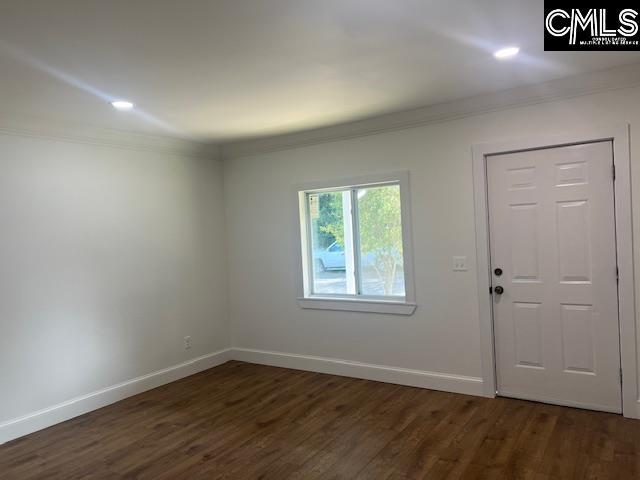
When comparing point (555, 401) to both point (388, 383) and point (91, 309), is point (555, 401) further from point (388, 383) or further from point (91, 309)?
point (91, 309)

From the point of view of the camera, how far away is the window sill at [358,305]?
166 inches

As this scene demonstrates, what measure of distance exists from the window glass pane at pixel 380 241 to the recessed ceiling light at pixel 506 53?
1622mm

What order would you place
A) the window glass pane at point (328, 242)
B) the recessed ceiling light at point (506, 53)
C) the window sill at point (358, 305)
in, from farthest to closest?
1. the window glass pane at point (328, 242)
2. the window sill at point (358, 305)
3. the recessed ceiling light at point (506, 53)

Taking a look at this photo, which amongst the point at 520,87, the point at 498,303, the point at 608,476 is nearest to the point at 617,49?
the point at 520,87

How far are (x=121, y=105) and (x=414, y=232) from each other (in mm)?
2607

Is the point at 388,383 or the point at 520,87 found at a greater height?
the point at 520,87

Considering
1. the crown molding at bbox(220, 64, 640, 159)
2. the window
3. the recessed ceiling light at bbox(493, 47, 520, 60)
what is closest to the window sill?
the window

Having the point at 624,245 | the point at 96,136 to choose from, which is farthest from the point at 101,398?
the point at 624,245

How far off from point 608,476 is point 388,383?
198 centimetres

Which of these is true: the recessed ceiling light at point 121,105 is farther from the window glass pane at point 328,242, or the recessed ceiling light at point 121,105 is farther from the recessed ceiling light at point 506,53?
the recessed ceiling light at point 506,53

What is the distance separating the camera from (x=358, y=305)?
4480 mm

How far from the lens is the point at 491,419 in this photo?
3.38m

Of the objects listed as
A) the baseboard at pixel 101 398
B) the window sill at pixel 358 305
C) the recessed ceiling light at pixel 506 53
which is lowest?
the baseboard at pixel 101 398

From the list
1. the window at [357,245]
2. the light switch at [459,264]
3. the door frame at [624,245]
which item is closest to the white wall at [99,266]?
the window at [357,245]
